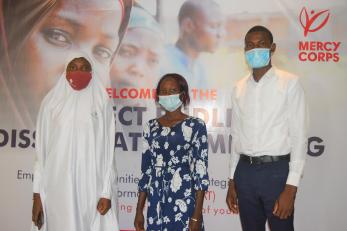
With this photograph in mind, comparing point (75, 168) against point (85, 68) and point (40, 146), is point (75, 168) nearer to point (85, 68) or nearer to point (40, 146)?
point (40, 146)

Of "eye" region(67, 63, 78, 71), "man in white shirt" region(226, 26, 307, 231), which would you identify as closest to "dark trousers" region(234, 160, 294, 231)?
"man in white shirt" region(226, 26, 307, 231)

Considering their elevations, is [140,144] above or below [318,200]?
above

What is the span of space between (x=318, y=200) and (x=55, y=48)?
265 centimetres

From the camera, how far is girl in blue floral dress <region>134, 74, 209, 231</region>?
94.7 inches

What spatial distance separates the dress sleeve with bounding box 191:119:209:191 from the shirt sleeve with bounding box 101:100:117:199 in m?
0.53

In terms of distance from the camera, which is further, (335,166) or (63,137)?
(335,166)

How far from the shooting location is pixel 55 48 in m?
3.63

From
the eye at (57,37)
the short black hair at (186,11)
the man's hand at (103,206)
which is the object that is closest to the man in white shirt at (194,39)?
the short black hair at (186,11)

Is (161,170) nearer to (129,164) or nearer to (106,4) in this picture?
(129,164)

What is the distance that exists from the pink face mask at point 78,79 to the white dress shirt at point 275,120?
3.28 ft

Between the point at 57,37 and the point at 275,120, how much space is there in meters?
2.20

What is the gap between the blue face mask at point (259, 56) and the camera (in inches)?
93.1

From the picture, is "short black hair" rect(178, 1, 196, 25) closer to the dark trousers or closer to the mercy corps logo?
the mercy corps logo

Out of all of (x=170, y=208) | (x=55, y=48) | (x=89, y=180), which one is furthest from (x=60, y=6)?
(x=170, y=208)
